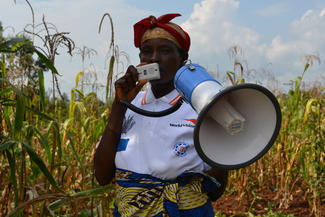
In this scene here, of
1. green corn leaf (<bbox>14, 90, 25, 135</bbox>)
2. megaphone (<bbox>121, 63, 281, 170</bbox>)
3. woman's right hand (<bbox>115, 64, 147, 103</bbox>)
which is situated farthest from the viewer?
woman's right hand (<bbox>115, 64, 147, 103</bbox>)

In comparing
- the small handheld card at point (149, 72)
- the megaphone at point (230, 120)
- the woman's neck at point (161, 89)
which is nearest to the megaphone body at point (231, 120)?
the megaphone at point (230, 120)

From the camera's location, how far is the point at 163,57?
1.20 metres

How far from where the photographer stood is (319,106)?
2.64 meters

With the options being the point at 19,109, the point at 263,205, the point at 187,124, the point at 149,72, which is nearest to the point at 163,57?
the point at 149,72

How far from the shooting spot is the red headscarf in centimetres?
125

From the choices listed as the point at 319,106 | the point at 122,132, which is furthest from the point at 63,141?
the point at 319,106

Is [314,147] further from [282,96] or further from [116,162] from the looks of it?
[116,162]

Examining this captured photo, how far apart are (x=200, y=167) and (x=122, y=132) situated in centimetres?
32

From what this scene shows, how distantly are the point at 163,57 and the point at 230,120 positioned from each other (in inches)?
16.0

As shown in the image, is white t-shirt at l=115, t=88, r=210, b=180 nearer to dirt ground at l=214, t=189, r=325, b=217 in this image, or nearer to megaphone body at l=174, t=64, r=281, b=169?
megaphone body at l=174, t=64, r=281, b=169

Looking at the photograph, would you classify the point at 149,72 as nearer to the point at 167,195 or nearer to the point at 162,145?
the point at 162,145

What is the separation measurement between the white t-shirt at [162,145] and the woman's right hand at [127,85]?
0.09m

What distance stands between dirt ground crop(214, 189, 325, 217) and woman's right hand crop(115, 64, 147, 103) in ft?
6.51

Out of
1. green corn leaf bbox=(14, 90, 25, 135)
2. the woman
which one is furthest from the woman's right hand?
green corn leaf bbox=(14, 90, 25, 135)
